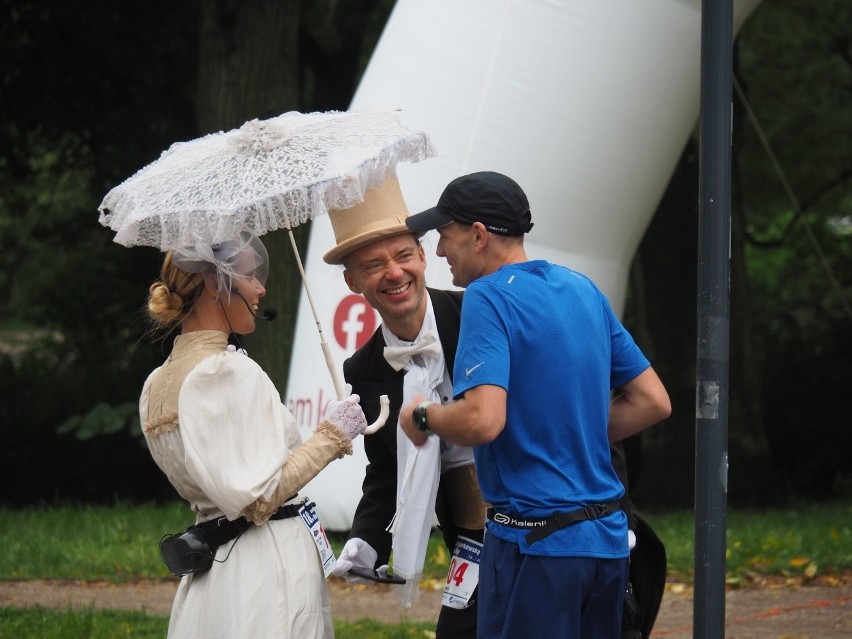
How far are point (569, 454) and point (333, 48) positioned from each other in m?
9.82

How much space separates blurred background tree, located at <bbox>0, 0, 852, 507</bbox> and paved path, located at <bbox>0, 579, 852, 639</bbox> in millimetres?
3404

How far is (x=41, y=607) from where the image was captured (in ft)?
22.4

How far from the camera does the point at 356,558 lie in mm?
4281

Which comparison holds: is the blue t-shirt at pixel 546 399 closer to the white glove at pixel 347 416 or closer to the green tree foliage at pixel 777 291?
the white glove at pixel 347 416

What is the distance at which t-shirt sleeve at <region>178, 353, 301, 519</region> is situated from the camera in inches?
137

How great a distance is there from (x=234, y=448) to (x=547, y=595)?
88 cm

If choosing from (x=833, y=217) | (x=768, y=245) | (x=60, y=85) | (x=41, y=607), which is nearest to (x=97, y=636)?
(x=41, y=607)

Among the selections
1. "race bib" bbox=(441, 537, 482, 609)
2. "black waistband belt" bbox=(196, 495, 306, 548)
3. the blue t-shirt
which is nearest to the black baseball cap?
the blue t-shirt

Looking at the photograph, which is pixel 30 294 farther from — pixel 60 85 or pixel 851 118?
pixel 851 118

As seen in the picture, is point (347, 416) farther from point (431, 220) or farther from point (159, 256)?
point (159, 256)

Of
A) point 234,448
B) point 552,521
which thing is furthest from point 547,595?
point 234,448

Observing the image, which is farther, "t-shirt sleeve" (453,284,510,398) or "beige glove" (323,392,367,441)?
"beige glove" (323,392,367,441)

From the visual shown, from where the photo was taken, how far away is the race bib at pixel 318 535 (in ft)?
12.4

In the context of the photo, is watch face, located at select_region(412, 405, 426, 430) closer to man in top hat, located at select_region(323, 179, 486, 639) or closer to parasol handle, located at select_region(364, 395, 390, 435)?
parasol handle, located at select_region(364, 395, 390, 435)
